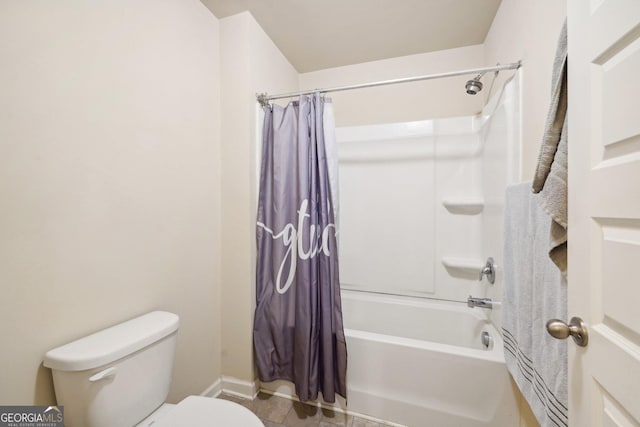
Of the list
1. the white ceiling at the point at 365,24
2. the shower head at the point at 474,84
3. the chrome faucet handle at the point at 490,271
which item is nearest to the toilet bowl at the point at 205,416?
the chrome faucet handle at the point at 490,271

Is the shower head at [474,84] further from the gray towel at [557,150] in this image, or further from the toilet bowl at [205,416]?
the toilet bowl at [205,416]

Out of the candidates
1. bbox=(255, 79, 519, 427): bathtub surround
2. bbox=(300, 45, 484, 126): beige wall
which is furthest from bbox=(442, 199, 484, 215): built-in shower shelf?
bbox=(300, 45, 484, 126): beige wall

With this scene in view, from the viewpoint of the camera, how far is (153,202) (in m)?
1.24

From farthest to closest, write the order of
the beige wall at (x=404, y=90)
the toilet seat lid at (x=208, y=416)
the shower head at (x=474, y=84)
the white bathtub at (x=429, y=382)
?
the beige wall at (x=404, y=90) < the shower head at (x=474, y=84) < the white bathtub at (x=429, y=382) < the toilet seat lid at (x=208, y=416)

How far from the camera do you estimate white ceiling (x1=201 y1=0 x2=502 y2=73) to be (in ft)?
5.17

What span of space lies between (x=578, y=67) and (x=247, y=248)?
1.60m

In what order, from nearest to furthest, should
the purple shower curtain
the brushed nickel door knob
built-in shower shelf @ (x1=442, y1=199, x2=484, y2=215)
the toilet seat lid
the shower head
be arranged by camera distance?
1. the brushed nickel door knob
2. the toilet seat lid
3. the shower head
4. the purple shower curtain
5. built-in shower shelf @ (x1=442, y1=199, x2=484, y2=215)

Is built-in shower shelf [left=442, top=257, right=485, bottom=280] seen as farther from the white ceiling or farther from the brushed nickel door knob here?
the white ceiling

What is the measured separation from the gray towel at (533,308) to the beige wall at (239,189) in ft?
4.62

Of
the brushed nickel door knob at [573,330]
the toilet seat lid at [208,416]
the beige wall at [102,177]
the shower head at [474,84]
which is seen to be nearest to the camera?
the brushed nickel door knob at [573,330]

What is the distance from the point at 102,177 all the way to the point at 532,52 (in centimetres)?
194

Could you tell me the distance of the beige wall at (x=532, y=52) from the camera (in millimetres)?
1001

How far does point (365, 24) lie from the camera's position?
1.75 metres

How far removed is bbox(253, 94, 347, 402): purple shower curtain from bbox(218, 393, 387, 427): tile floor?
10cm
